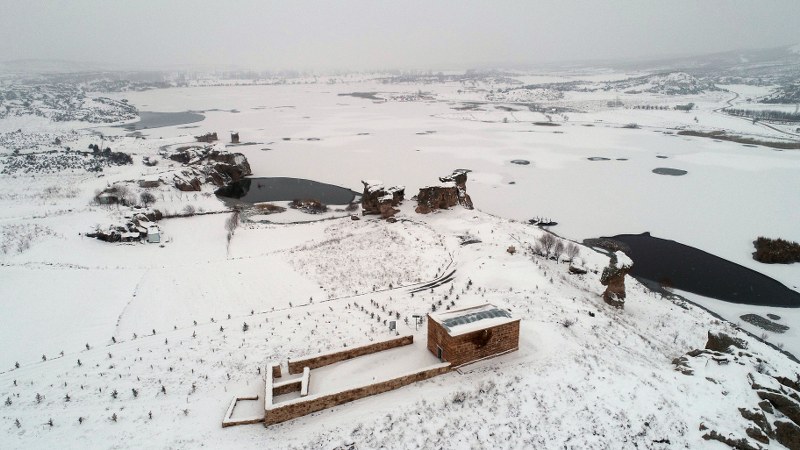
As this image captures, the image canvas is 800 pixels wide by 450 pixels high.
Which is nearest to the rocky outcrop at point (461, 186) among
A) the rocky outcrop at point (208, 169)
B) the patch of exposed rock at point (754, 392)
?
the patch of exposed rock at point (754, 392)

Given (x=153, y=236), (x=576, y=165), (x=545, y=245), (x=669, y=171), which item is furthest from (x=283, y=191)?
(x=669, y=171)

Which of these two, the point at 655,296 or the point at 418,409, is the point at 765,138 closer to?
the point at 655,296

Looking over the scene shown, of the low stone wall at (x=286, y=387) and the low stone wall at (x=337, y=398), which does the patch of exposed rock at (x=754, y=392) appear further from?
the low stone wall at (x=286, y=387)

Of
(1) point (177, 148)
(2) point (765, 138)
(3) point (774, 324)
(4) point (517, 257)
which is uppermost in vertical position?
(2) point (765, 138)

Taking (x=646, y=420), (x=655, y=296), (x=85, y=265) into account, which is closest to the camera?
(x=646, y=420)

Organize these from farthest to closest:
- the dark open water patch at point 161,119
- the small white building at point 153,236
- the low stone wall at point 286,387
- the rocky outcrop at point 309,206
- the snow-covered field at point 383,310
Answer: the dark open water patch at point 161,119, the rocky outcrop at point 309,206, the small white building at point 153,236, the low stone wall at point 286,387, the snow-covered field at point 383,310

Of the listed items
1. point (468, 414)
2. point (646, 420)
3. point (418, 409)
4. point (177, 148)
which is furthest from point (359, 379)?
point (177, 148)

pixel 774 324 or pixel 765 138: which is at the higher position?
pixel 765 138

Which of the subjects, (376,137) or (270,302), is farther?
(376,137)
